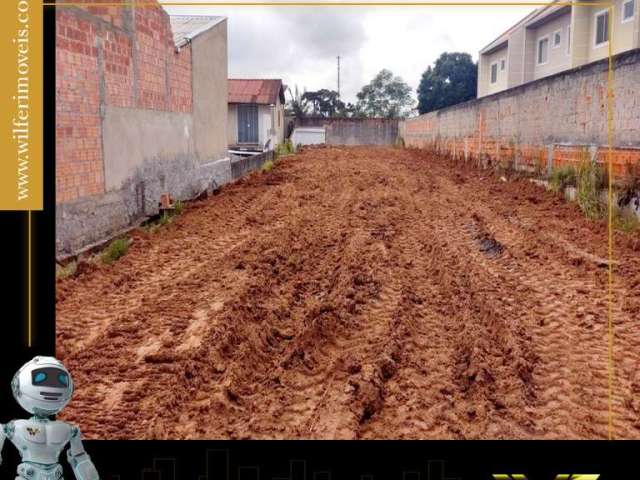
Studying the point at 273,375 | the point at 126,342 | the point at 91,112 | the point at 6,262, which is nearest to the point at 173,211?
the point at 91,112

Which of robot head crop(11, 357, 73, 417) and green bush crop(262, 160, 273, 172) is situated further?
green bush crop(262, 160, 273, 172)

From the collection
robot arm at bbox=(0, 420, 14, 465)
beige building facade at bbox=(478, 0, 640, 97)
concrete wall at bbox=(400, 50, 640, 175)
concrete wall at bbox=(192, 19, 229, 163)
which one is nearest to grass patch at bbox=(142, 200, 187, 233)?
concrete wall at bbox=(192, 19, 229, 163)

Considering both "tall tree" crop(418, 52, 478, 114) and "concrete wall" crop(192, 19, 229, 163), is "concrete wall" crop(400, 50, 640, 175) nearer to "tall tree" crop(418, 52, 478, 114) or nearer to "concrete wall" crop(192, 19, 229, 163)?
"concrete wall" crop(192, 19, 229, 163)

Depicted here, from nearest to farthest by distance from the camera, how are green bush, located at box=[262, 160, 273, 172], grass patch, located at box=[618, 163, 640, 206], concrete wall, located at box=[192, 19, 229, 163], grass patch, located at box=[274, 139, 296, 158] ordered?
grass patch, located at box=[618, 163, 640, 206], concrete wall, located at box=[192, 19, 229, 163], green bush, located at box=[262, 160, 273, 172], grass patch, located at box=[274, 139, 296, 158]

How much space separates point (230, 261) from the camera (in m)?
5.64

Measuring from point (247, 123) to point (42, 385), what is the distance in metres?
12.2

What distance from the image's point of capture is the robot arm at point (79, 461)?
1926 mm

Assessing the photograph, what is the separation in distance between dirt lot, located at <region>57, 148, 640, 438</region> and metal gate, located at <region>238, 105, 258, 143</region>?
20.2 feet

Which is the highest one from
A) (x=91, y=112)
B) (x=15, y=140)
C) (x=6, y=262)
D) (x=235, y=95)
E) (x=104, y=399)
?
(x=235, y=95)

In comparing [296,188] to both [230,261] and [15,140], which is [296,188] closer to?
[230,261]

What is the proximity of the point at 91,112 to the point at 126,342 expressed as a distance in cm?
312

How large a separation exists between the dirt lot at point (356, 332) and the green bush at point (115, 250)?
12 cm

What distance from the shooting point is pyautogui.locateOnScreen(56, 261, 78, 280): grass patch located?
491 centimetres

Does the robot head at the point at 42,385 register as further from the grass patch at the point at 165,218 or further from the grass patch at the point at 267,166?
the grass patch at the point at 267,166
